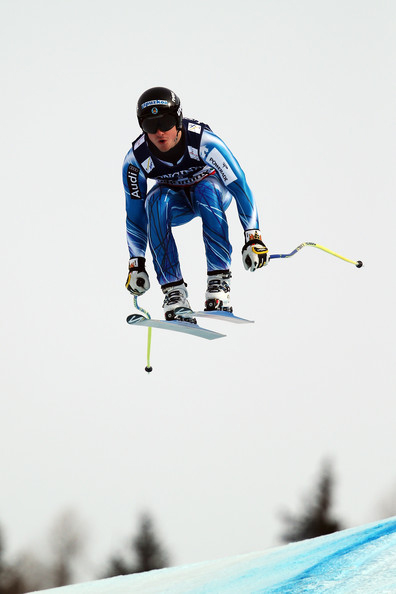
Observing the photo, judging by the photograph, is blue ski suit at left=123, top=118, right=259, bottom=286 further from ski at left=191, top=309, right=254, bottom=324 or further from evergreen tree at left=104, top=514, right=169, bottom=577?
evergreen tree at left=104, top=514, right=169, bottom=577

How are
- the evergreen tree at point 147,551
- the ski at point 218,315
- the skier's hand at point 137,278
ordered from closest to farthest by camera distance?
the ski at point 218,315 < the skier's hand at point 137,278 < the evergreen tree at point 147,551

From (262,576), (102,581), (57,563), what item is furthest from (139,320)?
(57,563)

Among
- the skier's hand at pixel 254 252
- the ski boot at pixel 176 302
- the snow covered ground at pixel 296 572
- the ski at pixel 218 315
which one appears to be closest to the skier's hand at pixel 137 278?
the ski boot at pixel 176 302

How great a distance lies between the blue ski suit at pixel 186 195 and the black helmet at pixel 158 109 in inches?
9.9

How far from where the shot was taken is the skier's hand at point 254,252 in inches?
280

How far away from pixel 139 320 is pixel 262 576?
9.33 feet

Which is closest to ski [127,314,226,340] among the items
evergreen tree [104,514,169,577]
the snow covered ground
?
the snow covered ground

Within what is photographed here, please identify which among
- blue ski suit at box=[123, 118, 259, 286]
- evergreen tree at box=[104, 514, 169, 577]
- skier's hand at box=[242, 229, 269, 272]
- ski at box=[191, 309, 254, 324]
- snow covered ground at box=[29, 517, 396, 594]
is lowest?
evergreen tree at box=[104, 514, 169, 577]

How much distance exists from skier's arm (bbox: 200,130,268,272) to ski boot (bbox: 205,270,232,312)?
1.14 ft

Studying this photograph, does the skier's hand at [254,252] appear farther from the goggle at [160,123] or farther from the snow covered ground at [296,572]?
the snow covered ground at [296,572]

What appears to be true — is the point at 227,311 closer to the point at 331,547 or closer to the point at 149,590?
the point at 331,547

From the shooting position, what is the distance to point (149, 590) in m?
8.46

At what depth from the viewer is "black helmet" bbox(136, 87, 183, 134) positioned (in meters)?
6.72

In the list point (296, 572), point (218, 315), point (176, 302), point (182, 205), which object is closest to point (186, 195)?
point (182, 205)
